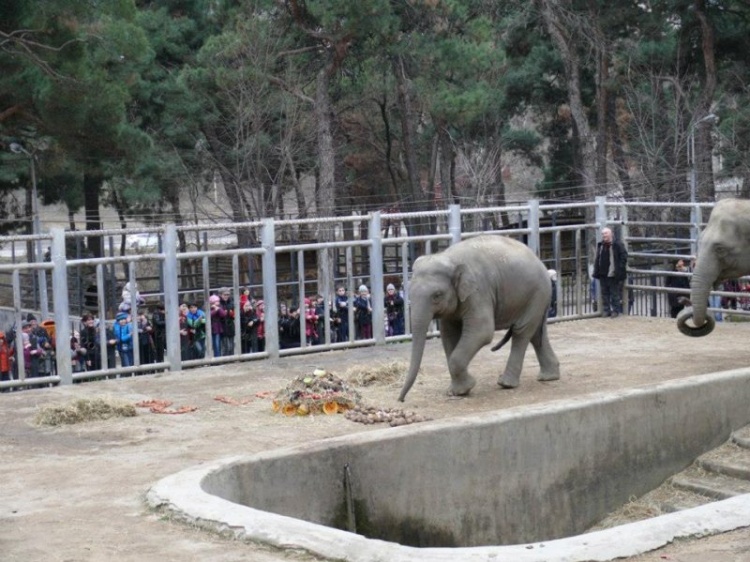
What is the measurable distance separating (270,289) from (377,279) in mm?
1558

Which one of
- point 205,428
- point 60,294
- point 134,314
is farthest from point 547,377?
point 60,294

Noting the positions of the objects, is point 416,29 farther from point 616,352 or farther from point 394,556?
point 394,556

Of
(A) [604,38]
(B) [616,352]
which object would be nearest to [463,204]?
(A) [604,38]

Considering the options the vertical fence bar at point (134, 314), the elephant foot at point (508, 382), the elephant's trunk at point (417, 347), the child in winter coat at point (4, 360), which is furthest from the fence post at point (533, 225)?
the child in winter coat at point (4, 360)

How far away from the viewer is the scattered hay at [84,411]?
11336mm

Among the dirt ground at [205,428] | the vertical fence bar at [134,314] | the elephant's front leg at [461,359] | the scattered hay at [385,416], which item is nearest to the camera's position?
the dirt ground at [205,428]

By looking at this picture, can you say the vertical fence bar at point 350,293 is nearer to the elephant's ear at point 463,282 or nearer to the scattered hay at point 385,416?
the elephant's ear at point 463,282

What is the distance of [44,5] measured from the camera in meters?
23.3

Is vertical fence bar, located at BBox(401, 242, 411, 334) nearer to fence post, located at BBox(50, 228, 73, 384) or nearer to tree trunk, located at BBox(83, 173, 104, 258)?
fence post, located at BBox(50, 228, 73, 384)

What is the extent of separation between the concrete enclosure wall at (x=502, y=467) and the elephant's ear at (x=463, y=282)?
1877 millimetres

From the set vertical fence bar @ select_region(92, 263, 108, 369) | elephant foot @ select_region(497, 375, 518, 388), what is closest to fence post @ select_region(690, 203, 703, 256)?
elephant foot @ select_region(497, 375, 518, 388)

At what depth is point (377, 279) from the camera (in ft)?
51.9

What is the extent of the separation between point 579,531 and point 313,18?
73.1 feet

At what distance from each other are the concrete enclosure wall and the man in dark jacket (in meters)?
6.29
